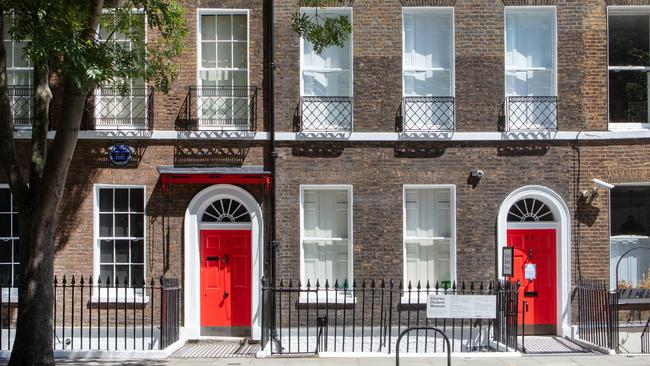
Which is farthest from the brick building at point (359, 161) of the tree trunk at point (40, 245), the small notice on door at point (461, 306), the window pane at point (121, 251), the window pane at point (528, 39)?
the tree trunk at point (40, 245)

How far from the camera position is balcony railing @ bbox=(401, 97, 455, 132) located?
17.1 m

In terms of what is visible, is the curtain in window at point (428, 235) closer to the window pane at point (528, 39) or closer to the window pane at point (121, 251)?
the window pane at point (528, 39)

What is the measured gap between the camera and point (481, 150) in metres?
17.1

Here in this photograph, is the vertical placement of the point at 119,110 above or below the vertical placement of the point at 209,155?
above

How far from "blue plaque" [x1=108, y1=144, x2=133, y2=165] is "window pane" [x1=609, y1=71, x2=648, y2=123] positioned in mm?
9866

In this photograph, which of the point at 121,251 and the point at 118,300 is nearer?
the point at 118,300

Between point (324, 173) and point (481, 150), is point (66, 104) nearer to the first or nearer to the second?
point (324, 173)

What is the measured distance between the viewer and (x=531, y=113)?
56.5 ft

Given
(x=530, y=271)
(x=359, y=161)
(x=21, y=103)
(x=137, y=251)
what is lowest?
(x=530, y=271)

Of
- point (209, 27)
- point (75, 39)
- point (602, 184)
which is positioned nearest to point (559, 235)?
point (602, 184)

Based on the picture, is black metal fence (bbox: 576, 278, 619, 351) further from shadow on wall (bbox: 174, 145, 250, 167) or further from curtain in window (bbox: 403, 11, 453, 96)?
shadow on wall (bbox: 174, 145, 250, 167)

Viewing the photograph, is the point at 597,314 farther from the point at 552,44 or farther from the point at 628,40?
the point at 628,40

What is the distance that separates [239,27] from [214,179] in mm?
3185

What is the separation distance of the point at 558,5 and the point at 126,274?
10345 mm
